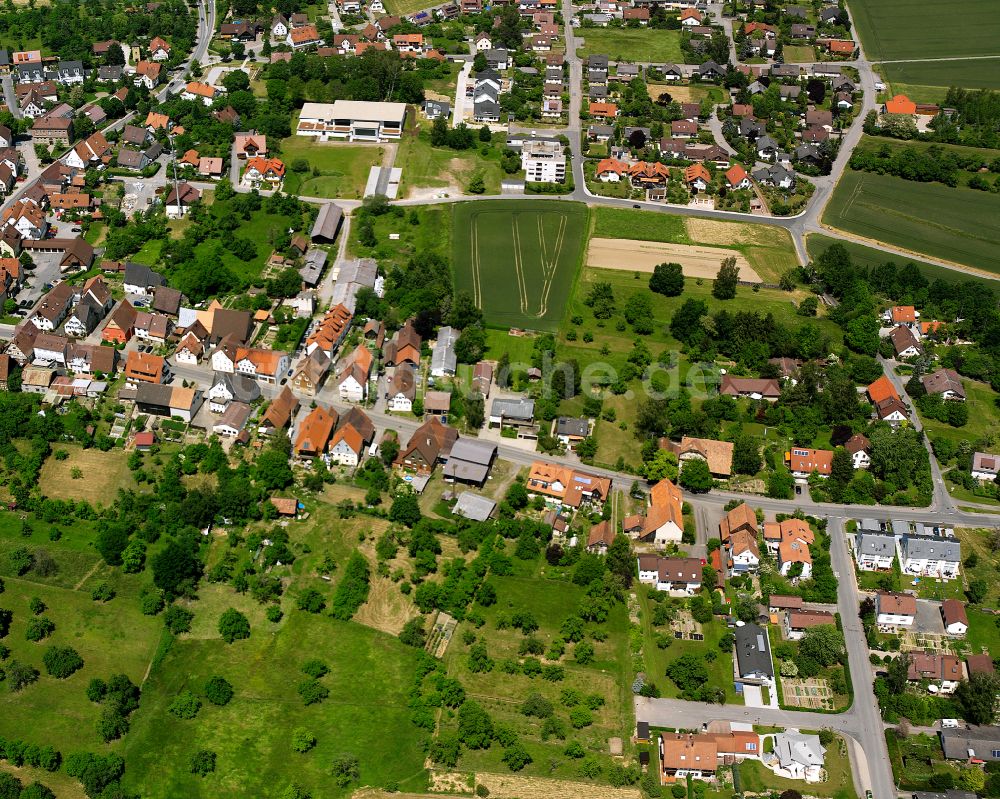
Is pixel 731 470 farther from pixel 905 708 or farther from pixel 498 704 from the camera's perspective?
pixel 498 704

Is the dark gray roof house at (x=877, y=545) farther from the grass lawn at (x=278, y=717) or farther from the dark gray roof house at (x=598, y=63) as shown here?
the dark gray roof house at (x=598, y=63)

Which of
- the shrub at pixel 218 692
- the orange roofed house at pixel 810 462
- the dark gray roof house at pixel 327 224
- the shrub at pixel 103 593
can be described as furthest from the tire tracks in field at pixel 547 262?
the shrub at pixel 218 692

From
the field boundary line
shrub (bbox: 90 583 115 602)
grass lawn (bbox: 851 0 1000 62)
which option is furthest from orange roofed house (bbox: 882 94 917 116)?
shrub (bbox: 90 583 115 602)

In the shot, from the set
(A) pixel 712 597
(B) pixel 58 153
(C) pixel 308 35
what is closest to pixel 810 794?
(A) pixel 712 597

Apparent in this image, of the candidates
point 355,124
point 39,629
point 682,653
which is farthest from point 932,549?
point 355,124

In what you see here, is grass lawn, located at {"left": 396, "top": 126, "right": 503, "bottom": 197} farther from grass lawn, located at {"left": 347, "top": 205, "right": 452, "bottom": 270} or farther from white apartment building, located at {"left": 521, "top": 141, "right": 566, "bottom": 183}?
grass lawn, located at {"left": 347, "top": 205, "right": 452, "bottom": 270}

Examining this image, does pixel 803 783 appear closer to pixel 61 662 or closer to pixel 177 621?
pixel 177 621
